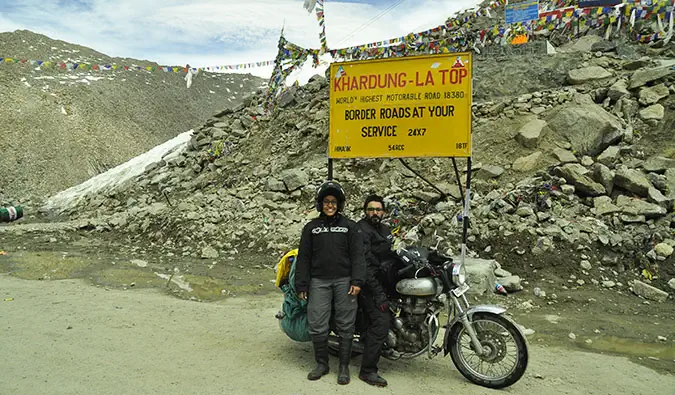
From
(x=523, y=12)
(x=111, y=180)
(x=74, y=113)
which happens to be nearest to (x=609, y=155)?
(x=523, y=12)

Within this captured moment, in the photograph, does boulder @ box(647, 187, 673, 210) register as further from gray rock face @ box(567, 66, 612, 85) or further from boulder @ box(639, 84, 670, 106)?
gray rock face @ box(567, 66, 612, 85)

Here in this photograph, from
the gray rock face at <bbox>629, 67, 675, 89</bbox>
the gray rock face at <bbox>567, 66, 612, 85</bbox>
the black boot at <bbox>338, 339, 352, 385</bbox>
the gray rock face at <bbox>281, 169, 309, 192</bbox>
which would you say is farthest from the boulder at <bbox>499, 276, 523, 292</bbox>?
the gray rock face at <bbox>567, 66, 612, 85</bbox>

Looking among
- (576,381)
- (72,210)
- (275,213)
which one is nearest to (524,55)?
(275,213)

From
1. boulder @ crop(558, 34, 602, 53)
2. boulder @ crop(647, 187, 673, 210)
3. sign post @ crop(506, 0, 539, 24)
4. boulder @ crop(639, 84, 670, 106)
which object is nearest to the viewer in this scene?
boulder @ crop(647, 187, 673, 210)

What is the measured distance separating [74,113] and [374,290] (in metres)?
27.2

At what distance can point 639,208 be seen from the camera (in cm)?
806

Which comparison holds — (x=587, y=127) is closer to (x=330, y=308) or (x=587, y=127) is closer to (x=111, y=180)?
(x=330, y=308)

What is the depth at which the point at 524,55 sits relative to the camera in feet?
46.3

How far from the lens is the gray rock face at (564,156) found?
32.2ft

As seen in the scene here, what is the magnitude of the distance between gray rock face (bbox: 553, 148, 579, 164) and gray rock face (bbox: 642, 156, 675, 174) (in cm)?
123

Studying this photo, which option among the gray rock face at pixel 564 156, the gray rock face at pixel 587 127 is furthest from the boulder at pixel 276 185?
the gray rock face at pixel 587 127

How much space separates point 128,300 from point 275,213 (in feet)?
16.6

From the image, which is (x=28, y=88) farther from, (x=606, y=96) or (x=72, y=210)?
(x=606, y=96)

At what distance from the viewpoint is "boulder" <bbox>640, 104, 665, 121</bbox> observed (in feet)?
33.8
